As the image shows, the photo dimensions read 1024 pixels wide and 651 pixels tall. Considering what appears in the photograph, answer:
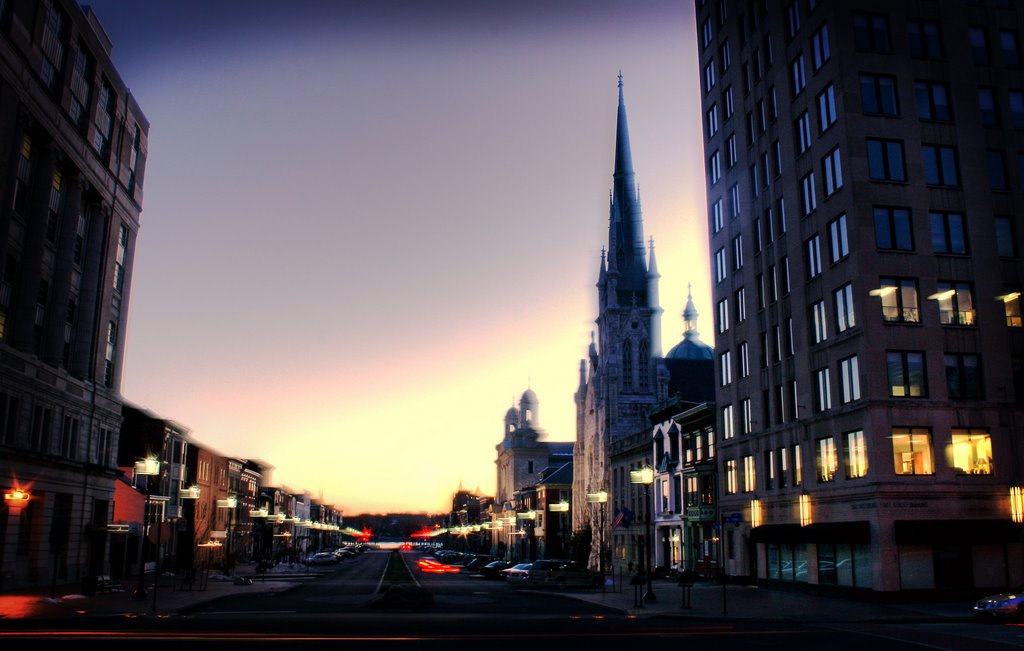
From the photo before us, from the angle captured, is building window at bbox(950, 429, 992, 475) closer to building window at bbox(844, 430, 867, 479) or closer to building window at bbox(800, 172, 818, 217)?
building window at bbox(844, 430, 867, 479)

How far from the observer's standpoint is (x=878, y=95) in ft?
142

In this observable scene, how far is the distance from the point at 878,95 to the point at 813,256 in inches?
339

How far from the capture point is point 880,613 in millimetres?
32875

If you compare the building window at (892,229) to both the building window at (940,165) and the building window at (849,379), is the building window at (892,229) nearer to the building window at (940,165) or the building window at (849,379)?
the building window at (940,165)

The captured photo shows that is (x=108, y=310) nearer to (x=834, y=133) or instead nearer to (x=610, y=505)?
(x=834, y=133)

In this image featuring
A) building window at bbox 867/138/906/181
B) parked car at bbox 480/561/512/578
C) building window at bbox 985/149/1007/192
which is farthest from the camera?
parked car at bbox 480/561/512/578

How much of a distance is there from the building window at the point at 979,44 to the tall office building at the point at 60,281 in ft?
156

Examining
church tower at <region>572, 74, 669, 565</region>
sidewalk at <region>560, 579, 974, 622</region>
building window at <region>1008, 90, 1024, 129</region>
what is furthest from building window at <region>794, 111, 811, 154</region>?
church tower at <region>572, 74, 669, 565</region>

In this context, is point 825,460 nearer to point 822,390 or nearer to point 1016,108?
point 822,390

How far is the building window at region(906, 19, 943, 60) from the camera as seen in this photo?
4416 centimetres

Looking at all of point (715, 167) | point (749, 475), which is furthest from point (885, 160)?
point (749, 475)

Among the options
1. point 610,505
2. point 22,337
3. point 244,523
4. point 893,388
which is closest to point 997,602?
point 893,388

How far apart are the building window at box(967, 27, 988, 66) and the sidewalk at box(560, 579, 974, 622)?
27.1m

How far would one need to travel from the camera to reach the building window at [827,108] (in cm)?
4400
